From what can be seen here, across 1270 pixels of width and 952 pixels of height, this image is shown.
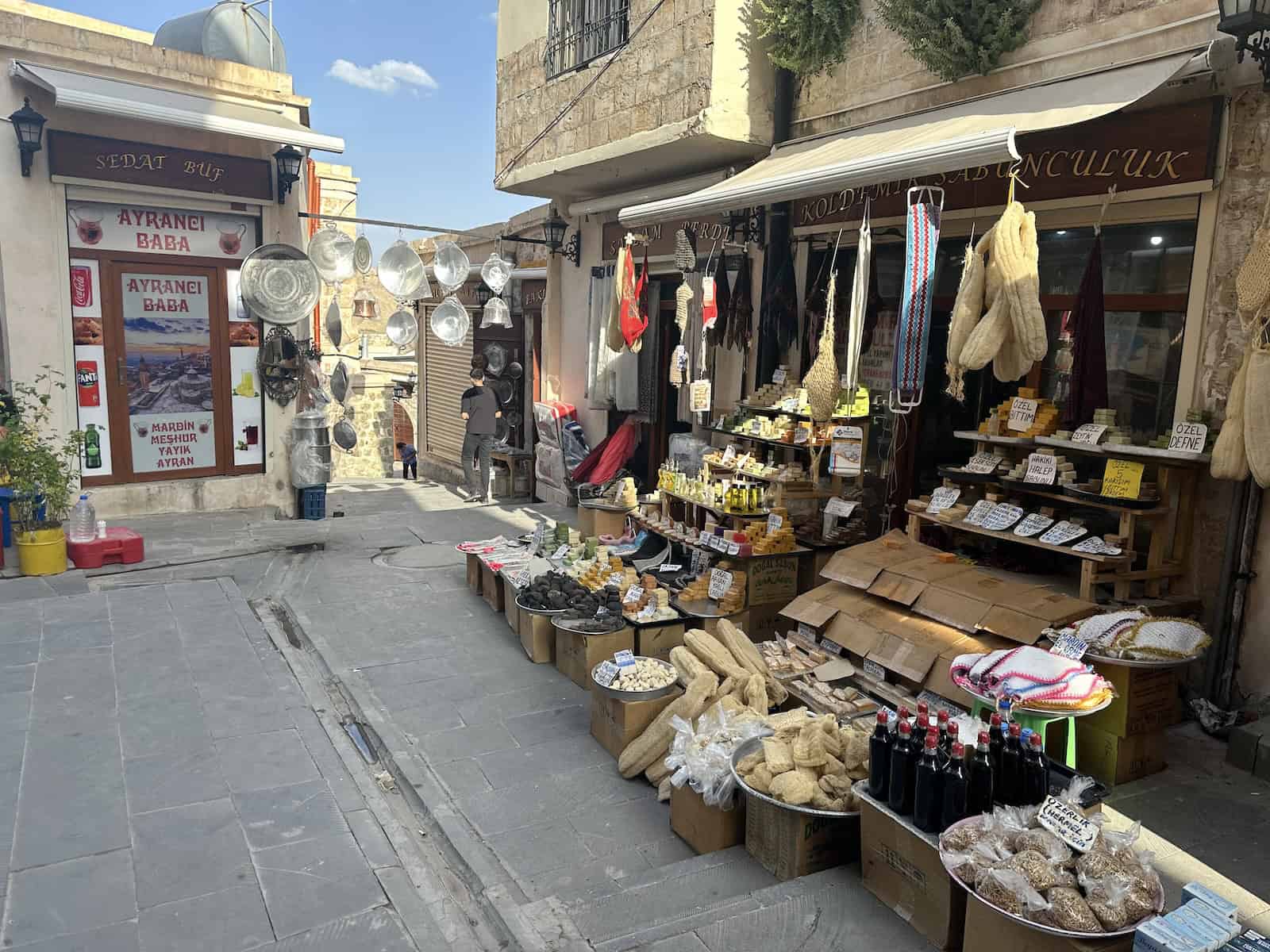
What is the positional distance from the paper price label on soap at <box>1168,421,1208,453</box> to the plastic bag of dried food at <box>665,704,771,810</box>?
299 cm

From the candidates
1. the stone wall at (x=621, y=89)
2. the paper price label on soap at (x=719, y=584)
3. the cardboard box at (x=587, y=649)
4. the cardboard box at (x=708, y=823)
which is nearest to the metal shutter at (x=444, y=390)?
the stone wall at (x=621, y=89)

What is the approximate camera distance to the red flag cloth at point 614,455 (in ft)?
36.1

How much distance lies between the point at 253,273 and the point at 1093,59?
863 centimetres

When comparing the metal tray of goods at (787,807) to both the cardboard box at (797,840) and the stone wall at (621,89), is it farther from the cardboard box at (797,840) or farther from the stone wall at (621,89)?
the stone wall at (621,89)

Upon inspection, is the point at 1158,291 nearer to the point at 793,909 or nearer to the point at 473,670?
the point at 793,909

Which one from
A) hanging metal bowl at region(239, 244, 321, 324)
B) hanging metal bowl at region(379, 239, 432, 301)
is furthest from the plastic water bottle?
hanging metal bowl at region(379, 239, 432, 301)

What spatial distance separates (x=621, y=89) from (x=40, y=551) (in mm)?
7165

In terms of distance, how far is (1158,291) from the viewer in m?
5.63

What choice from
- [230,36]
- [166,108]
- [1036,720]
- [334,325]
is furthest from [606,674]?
[230,36]

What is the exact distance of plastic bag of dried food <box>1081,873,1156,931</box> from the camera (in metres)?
2.90

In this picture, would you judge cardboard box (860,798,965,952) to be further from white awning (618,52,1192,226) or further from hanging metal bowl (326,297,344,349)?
hanging metal bowl (326,297,344,349)

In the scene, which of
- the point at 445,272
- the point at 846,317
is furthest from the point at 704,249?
the point at 445,272

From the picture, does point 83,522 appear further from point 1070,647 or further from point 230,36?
point 1070,647

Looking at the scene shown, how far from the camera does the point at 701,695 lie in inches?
197
